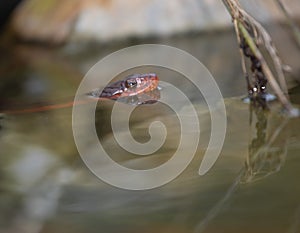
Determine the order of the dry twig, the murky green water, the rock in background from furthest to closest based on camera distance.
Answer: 1. the rock in background
2. the dry twig
3. the murky green water

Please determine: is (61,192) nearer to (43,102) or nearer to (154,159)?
(154,159)

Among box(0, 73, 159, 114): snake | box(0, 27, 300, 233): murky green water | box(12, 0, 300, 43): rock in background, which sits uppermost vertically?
box(0, 27, 300, 233): murky green water

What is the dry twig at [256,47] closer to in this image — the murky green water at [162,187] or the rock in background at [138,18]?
the murky green water at [162,187]

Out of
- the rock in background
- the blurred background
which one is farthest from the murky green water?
the rock in background

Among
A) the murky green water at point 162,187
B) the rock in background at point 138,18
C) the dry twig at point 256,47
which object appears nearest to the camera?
the murky green water at point 162,187

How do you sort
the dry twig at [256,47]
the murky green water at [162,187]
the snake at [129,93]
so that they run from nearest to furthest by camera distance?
the murky green water at [162,187] → the dry twig at [256,47] → the snake at [129,93]

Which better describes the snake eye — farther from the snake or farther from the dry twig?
the dry twig

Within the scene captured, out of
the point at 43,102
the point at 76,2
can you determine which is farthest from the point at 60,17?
the point at 43,102

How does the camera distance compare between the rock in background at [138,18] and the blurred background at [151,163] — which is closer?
the blurred background at [151,163]

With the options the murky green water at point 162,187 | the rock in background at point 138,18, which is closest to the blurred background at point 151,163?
the murky green water at point 162,187

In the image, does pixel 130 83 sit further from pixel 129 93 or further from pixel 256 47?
pixel 256 47
